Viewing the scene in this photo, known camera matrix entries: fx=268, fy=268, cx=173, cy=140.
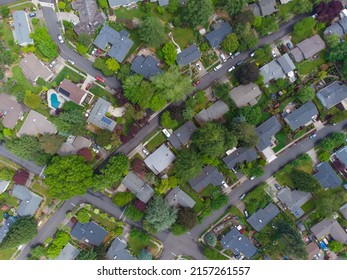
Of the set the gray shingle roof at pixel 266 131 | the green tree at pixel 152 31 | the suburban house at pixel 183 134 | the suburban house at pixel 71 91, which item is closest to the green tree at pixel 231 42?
the green tree at pixel 152 31

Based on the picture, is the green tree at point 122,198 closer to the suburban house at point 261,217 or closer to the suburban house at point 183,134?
the suburban house at point 183,134

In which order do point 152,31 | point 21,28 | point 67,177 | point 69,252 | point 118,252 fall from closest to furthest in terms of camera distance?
1. point 67,177
2. point 152,31
3. point 21,28
4. point 69,252
5. point 118,252

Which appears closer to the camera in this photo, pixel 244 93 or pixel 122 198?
pixel 122 198

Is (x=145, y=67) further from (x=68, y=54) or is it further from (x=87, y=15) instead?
(x=68, y=54)

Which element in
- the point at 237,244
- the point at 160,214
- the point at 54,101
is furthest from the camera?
the point at 237,244

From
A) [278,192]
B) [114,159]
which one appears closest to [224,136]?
[278,192]

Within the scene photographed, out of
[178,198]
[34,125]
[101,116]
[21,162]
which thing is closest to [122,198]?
[178,198]
